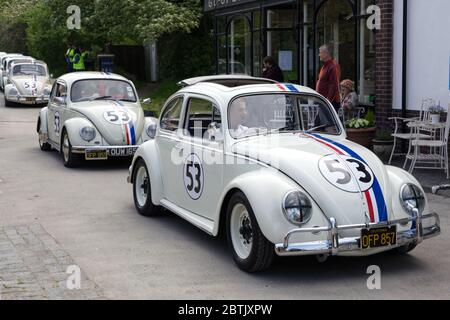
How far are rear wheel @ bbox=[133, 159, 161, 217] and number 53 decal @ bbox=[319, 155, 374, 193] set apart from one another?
2777 mm

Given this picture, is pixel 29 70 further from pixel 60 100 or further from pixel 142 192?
pixel 142 192

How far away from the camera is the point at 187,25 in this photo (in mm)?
23172

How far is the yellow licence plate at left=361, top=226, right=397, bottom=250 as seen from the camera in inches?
217

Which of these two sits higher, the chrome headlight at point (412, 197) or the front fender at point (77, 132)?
the front fender at point (77, 132)

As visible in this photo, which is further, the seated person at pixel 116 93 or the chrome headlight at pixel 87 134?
the seated person at pixel 116 93

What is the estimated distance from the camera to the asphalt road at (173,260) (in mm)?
5449

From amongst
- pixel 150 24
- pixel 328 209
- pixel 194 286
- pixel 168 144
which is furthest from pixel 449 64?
pixel 150 24

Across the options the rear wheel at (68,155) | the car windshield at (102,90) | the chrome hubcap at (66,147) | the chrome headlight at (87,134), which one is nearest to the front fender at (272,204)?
the chrome headlight at (87,134)

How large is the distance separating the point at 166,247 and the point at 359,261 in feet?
6.33

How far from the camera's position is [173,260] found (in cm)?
638

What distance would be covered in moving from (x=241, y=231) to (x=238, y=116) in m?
1.26

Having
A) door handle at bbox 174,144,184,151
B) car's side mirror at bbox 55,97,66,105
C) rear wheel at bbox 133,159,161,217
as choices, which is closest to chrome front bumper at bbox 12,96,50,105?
car's side mirror at bbox 55,97,66,105

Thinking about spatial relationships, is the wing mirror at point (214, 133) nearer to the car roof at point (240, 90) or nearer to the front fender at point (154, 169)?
the car roof at point (240, 90)

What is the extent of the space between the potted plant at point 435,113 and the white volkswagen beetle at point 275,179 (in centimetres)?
410
